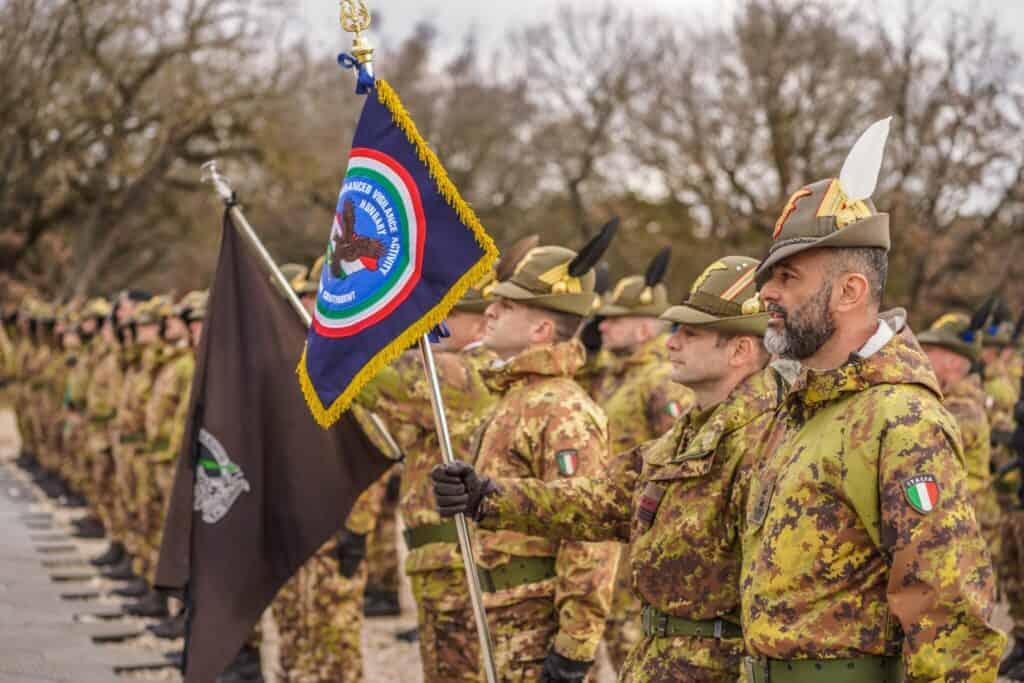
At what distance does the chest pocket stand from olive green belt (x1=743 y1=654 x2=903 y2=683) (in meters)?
0.80

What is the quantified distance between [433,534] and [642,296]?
409cm

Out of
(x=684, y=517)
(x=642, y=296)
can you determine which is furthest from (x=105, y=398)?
(x=684, y=517)

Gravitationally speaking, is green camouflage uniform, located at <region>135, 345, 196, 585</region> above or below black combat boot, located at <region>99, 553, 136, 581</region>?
above

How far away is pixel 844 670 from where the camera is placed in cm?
316

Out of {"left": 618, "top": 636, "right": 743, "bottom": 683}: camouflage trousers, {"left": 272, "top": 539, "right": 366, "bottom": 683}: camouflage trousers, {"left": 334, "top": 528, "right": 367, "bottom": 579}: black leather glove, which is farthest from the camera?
{"left": 334, "top": 528, "right": 367, "bottom": 579}: black leather glove

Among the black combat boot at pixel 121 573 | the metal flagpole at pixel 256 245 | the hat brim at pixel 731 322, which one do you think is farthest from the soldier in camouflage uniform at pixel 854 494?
the black combat boot at pixel 121 573

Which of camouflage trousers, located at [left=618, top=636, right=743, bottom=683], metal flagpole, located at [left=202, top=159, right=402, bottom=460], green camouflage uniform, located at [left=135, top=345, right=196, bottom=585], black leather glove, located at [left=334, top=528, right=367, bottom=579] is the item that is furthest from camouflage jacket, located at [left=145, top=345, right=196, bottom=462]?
camouflage trousers, located at [left=618, top=636, right=743, bottom=683]

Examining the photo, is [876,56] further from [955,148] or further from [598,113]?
[598,113]

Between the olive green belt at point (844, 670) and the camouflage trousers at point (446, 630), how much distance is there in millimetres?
2464

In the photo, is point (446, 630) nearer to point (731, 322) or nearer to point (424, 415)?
point (424, 415)

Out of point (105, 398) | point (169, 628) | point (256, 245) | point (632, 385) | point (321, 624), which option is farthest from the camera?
point (105, 398)

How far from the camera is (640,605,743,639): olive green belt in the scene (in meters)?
3.87

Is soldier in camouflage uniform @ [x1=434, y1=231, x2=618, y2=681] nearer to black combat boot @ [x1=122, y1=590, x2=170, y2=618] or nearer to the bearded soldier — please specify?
the bearded soldier

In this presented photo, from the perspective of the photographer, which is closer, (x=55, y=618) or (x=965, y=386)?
(x=965, y=386)
